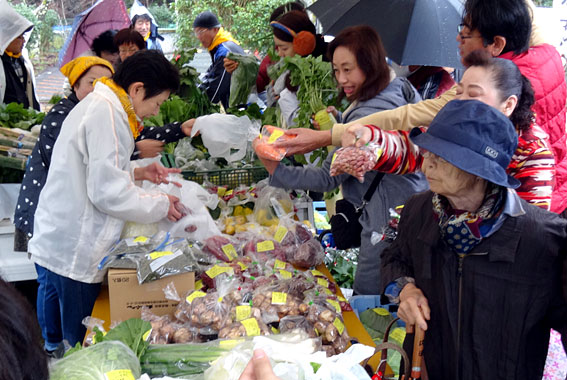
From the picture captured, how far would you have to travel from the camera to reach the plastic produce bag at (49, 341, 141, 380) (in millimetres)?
1425

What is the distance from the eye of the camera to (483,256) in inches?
62.1

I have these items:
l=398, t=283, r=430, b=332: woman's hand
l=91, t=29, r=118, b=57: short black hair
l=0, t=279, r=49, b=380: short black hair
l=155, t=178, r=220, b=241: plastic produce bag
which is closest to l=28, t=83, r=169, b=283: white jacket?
l=155, t=178, r=220, b=241: plastic produce bag

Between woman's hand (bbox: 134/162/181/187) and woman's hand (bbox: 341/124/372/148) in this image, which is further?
woman's hand (bbox: 134/162/181/187)

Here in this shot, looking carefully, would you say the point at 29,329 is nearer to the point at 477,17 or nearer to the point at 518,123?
the point at 518,123

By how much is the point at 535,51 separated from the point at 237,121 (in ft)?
5.70

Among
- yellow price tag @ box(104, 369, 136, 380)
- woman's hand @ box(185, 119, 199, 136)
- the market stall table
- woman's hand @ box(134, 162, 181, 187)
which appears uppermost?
woman's hand @ box(185, 119, 199, 136)

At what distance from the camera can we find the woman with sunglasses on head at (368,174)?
245 cm

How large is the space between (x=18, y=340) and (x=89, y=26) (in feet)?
21.1

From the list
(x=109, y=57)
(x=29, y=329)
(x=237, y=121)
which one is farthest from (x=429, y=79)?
(x=29, y=329)

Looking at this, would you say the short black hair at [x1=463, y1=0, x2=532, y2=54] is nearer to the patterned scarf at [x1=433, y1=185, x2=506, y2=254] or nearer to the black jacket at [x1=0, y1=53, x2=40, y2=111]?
the patterned scarf at [x1=433, y1=185, x2=506, y2=254]

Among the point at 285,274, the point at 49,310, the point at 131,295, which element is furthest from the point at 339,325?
the point at 49,310

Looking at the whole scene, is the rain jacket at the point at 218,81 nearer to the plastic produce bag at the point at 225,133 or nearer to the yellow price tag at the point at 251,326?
the plastic produce bag at the point at 225,133

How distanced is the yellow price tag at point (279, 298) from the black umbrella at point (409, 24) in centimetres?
222

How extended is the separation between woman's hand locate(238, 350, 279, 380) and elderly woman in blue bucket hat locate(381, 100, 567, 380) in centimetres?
77
